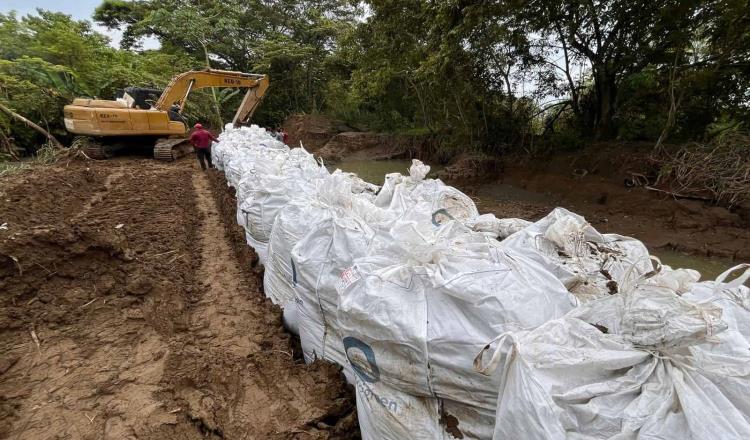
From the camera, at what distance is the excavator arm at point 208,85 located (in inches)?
384

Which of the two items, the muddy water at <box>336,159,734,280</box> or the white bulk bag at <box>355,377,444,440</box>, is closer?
the white bulk bag at <box>355,377,444,440</box>

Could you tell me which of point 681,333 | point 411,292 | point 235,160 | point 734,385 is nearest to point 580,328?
point 681,333

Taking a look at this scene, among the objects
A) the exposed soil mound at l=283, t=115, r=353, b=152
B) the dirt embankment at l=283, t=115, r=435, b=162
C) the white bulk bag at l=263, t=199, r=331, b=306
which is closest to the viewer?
the white bulk bag at l=263, t=199, r=331, b=306

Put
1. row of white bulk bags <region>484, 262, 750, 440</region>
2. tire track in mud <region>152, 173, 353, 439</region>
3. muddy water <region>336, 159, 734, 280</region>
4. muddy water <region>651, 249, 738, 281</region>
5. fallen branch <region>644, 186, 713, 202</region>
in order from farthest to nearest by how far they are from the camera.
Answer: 1. fallen branch <region>644, 186, 713, 202</region>
2. muddy water <region>336, 159, 734, 280</region>
3. muddy water <region>651, 249, 738, 281</region>
4. tire track in mud <region>152, 173, 353, 439</region>
5. row of white bulk bags <region>484, 262, 750, 440</region>

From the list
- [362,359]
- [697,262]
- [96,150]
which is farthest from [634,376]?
[96,150]

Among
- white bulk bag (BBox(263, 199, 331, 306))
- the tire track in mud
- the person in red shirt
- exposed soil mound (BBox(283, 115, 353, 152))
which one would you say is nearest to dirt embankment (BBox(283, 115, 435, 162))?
exposed soil mound (BBox(283, 115, 353, 152))

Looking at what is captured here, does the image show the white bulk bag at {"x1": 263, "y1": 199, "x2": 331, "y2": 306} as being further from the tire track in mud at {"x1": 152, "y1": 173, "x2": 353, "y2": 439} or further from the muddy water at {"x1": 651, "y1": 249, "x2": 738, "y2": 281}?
the muddy water at {"x1": 651, "y1": 249, "x2": 738, "y2": 281}

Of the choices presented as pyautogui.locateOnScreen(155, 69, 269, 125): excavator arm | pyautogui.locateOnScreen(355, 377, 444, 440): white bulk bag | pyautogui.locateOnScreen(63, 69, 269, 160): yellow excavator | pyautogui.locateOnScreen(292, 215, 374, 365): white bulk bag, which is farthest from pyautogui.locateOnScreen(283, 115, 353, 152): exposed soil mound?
pyautogui.locateOnScreen(355, 377, 444, 440): white bulk bag

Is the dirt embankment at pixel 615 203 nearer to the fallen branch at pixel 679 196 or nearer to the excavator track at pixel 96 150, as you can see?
the fallen branch at pixel 679 196

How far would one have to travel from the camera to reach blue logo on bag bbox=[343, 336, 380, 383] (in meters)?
1.47

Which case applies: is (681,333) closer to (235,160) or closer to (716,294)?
(716,294)

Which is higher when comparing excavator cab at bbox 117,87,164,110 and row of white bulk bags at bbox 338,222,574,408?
row of white bulk bags at bbox 338,222,574,408

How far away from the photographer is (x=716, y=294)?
55.6 inches

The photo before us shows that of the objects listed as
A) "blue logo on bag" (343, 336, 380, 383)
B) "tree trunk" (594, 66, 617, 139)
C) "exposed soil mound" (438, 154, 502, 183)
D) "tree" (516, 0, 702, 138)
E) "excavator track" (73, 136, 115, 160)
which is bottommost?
"excavator track" (73, 136, 115, 160)
